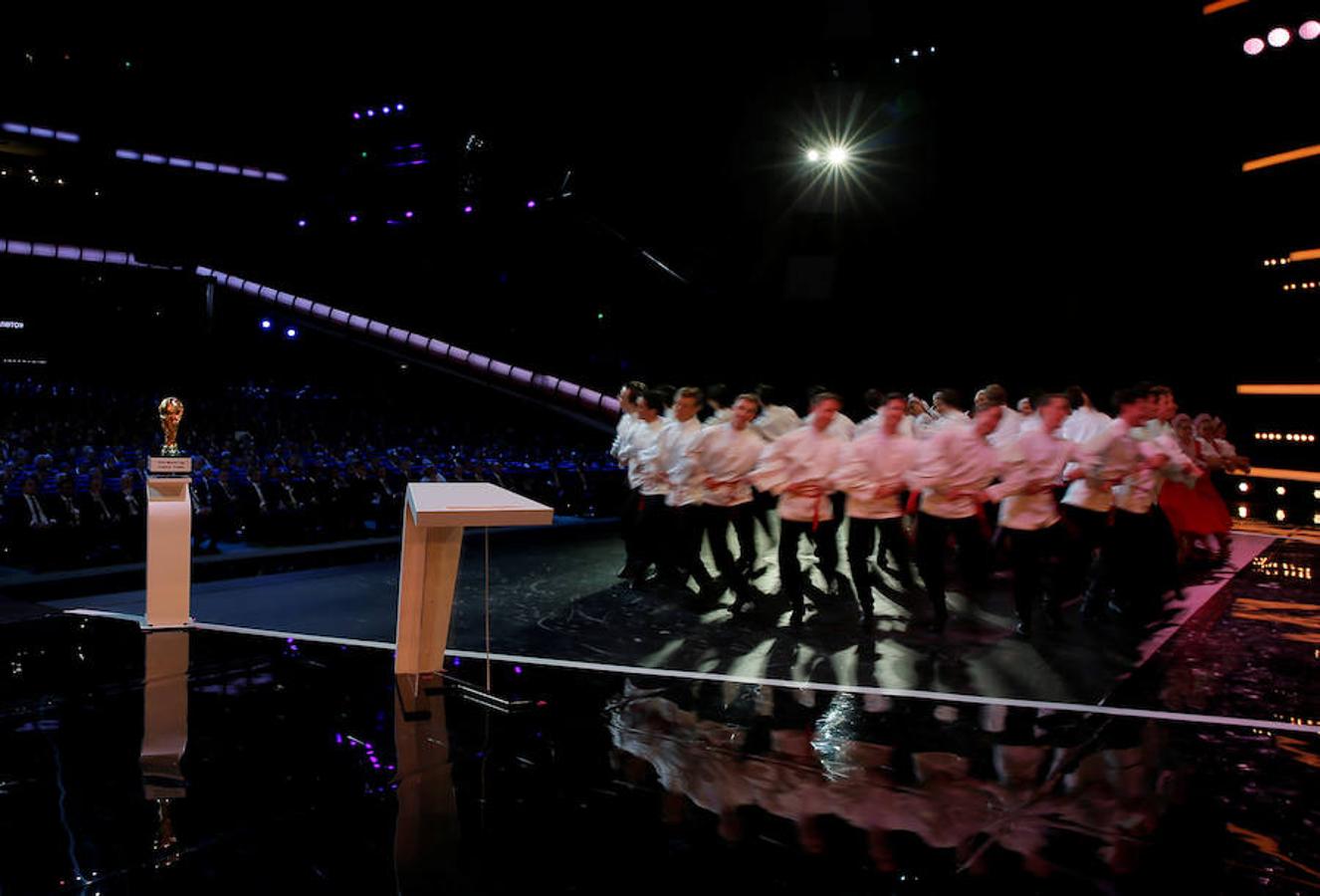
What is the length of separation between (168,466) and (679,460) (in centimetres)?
382

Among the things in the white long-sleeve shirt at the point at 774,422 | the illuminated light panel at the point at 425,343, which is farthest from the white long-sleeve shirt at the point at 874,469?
the illuminated light panel at the point at 425,343

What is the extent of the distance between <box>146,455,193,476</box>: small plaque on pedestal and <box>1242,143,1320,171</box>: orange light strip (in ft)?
49.0

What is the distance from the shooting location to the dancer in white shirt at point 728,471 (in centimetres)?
757

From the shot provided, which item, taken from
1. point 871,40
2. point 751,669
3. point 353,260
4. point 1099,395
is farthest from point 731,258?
point 353,260

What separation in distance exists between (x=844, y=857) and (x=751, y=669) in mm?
2674

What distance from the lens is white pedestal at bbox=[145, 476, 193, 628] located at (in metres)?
6.31

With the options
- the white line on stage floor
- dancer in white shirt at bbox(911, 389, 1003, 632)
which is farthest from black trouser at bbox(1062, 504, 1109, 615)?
the white line on stage floor

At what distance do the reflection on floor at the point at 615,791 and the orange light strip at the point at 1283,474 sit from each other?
11090 mm

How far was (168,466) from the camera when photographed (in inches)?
251

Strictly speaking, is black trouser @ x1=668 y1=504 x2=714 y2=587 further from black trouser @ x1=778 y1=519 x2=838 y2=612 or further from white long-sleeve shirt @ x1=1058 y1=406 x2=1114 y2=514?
white long-sleeve shirt @ x1=1058 y1=406 x2=1114 y2=514

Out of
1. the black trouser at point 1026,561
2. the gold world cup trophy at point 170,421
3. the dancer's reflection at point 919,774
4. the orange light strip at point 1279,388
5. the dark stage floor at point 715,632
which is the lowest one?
the dancer's reflection at point 919,774

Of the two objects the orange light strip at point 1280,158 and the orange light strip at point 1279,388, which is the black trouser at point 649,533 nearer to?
the orange light strip at point 1279,388

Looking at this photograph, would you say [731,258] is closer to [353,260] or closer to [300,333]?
[353,260]

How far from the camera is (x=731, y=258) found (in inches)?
674
